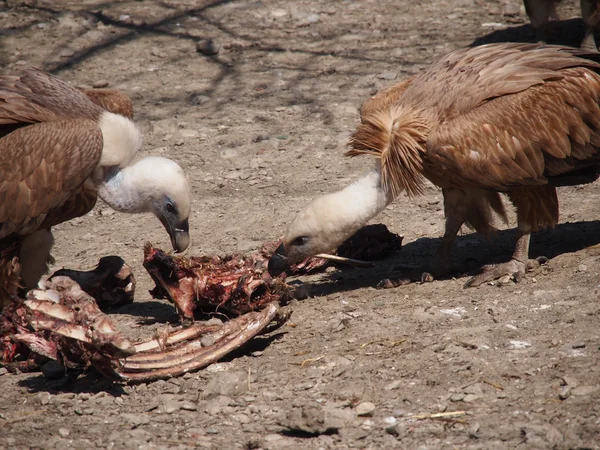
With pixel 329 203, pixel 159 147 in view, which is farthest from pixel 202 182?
pixel 329 203

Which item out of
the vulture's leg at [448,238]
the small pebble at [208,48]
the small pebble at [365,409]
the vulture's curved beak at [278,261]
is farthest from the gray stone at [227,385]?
the small pebble at [208,48]

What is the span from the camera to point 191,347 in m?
4.26

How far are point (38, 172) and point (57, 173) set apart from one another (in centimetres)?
10

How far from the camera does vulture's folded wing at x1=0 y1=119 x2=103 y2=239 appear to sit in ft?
15.3

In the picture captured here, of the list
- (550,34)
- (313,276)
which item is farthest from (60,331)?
(550,34)

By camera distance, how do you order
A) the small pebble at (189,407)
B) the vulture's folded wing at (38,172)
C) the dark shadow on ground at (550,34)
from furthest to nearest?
1. the dark shadow on ground at (550,34)
2. the vulture's folded wing at (38,172)
3. the small pebble at (189,407)

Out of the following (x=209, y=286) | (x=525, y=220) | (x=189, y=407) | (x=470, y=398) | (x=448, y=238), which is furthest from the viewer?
(x=448, y=238)

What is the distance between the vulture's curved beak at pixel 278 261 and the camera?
5164 millimetres

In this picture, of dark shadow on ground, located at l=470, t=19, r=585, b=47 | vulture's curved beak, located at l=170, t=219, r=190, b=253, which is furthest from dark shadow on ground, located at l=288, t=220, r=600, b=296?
dark shadow on ground, located at l=470, t=19, r=585, b=47

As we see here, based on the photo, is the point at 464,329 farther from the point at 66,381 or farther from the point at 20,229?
the point at 20,229

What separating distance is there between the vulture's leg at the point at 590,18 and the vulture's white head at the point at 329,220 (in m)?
4.66

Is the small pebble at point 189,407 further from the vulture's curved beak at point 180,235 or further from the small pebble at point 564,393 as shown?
the small pebble at point 564,393

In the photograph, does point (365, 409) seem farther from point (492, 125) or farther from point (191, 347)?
point (492, 125)

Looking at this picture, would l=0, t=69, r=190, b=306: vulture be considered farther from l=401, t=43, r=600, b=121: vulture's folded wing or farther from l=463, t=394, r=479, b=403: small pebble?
l=463, t=394, r=479, b=403: small pebble
